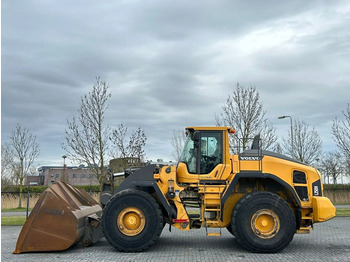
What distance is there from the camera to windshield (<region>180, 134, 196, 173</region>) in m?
9.96

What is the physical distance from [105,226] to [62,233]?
3.28ft

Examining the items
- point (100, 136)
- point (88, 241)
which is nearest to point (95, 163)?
point (100, 136)

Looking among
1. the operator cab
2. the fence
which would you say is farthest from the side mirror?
the fence

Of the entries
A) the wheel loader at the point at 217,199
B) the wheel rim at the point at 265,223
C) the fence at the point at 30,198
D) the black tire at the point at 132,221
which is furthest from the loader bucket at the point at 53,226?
the fence at the point at 30,198

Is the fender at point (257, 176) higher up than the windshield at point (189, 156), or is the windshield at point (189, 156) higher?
the windshield at point (189, 156)

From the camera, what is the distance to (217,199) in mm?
9578

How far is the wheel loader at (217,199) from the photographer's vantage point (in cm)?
916

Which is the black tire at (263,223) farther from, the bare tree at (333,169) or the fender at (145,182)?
the bare tree at (333,169)

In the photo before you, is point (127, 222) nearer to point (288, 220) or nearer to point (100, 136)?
point (288, 220)

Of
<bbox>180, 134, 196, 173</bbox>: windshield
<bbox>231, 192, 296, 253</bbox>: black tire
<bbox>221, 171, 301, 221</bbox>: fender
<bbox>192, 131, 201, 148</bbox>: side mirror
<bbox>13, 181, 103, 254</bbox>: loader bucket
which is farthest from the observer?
<bbox>180, 134, 196, 173</bbox>: windshield

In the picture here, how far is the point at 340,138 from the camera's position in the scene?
22.1 meters

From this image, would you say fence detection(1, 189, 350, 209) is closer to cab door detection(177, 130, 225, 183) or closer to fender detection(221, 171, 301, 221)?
cab door detection(177, 130, 225, 183)

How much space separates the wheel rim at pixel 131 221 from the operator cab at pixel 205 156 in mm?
1405

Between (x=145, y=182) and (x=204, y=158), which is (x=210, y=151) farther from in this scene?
(x=145, y=182)
